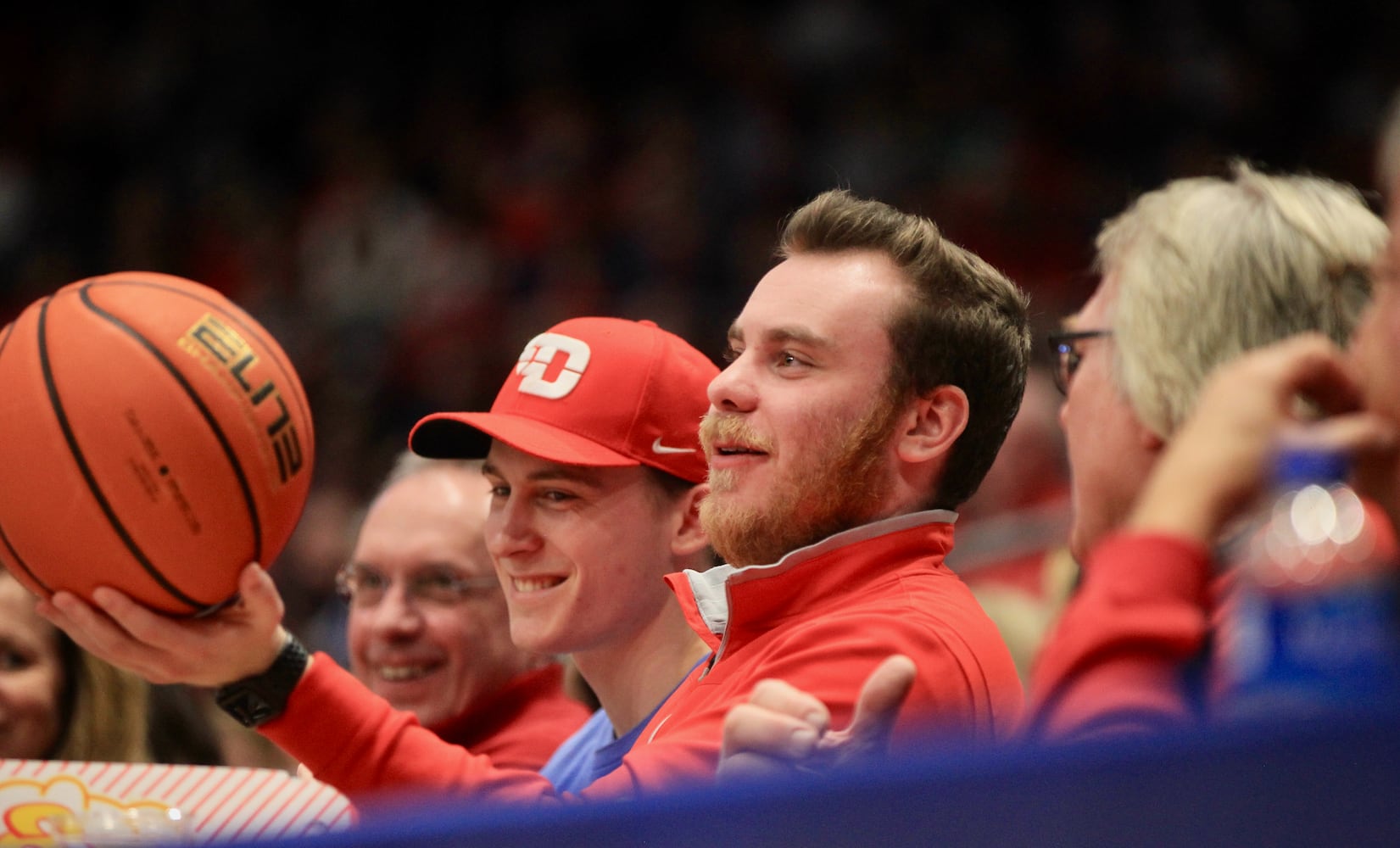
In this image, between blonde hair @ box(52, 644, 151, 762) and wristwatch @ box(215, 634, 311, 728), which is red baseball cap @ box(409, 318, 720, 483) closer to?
wristwatch @ box(215, 634, 311, 728)

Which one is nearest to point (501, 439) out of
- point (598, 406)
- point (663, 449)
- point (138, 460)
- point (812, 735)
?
point (598, 406)

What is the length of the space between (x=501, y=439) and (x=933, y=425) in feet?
2.30

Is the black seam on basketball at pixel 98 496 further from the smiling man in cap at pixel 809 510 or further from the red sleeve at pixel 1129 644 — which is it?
the red sleeve at pixel 1129 644

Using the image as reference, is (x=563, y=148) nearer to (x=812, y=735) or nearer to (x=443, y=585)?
(x=443, y=585)

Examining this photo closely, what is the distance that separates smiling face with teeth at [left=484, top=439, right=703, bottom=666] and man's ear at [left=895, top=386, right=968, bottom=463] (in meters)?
0.54

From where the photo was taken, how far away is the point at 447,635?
111 inches

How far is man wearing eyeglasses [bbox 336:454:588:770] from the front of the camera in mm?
2820

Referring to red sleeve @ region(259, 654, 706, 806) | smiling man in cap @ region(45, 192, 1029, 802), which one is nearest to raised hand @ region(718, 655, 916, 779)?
smiling man in cap @ region(45, 192, 1029, 802)

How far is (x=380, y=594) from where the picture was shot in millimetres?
2898

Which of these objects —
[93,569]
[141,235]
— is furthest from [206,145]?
[93,569]

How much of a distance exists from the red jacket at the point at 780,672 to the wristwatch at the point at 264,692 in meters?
0.02

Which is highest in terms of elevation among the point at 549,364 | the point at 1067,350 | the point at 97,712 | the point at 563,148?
the point at 563,148

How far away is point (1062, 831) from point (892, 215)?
4.33 feet

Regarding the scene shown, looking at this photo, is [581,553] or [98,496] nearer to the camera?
[98,496]
